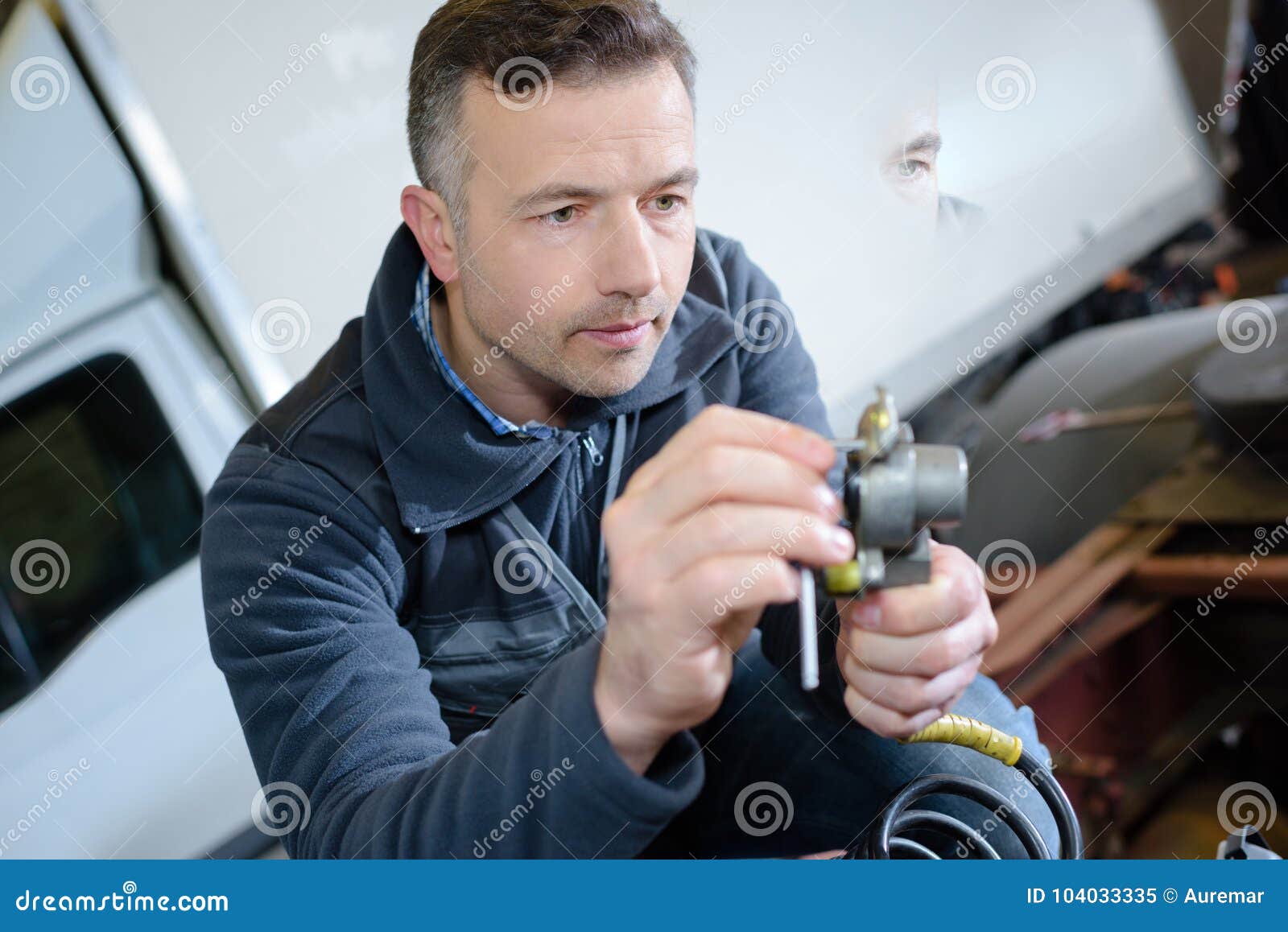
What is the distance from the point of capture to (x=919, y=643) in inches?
19.5

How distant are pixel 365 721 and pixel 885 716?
296 mm

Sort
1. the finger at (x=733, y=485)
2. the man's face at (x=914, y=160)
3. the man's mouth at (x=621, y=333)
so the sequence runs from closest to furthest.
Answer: the finger at (x=733, y=485) < the man's mouth at (x=621, y=333) < the man's face at (x=914, y=160)

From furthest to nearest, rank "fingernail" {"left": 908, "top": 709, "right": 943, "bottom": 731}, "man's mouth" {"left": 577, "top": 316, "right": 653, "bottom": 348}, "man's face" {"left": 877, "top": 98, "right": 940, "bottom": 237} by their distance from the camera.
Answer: "man's face" {"left": 877, "top": 98, "right": 940, "bottom": 237} → "man's mouth" {"left": 577, "top": 316, "right": 653, "bottom": 348} → "fingernail" {"left": 908, "top": 709, "right": 943, "bottom": 731}

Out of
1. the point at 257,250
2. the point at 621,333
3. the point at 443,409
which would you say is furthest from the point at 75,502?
the point at 621,333

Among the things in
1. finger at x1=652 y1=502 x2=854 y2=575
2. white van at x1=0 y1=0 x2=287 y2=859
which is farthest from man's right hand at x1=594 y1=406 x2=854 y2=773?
white van at x1=0 y1=0 x2=287 y2=859

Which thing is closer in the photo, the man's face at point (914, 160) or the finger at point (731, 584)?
the finger at point (731, 584)

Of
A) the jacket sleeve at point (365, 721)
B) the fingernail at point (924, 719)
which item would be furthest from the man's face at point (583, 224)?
the fingernail at point (924, 719)

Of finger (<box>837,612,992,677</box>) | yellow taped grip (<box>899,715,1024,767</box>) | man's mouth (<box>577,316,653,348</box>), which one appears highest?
man's mouth (<box>577,316,653,348</box>)

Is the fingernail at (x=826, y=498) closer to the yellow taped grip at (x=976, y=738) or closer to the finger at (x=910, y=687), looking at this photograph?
the finger at (x=910, y=687)

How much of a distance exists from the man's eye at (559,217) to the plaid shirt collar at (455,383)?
0.14 metres

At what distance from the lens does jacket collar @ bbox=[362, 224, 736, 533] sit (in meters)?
0.67

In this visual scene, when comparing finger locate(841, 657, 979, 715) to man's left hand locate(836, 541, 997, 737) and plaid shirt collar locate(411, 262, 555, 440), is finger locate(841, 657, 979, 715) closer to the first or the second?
man's left hand locate(836, 541, 997, 737)

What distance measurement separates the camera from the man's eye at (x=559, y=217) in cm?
61
